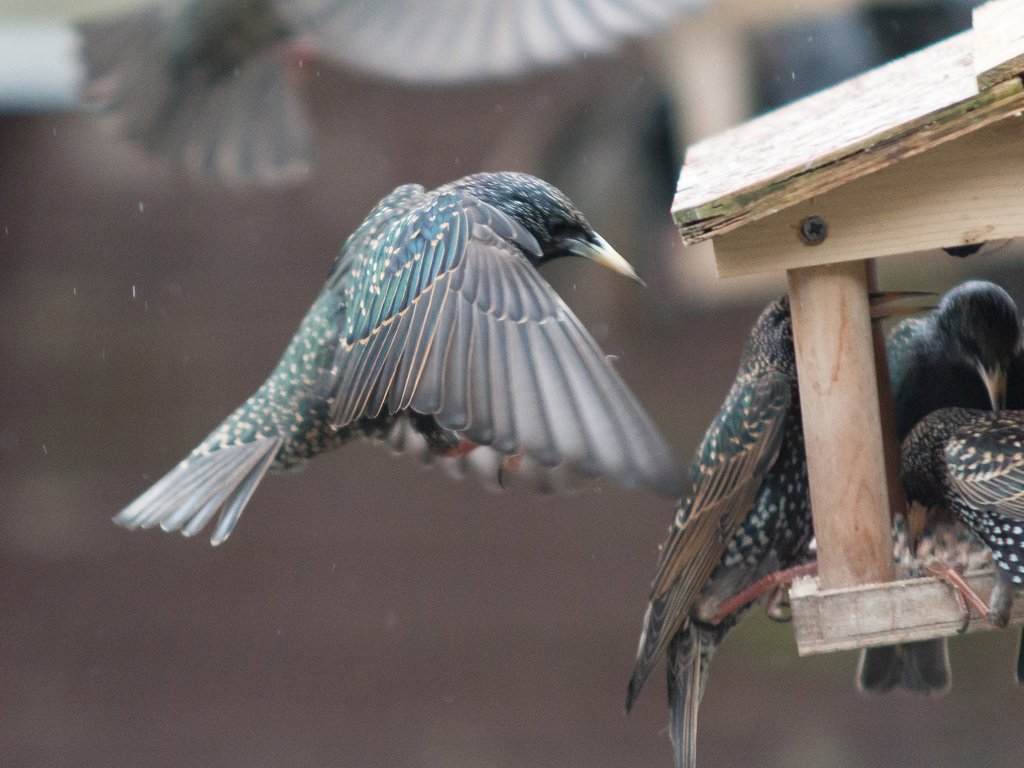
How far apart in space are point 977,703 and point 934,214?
133 inches

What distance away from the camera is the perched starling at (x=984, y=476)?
1.98m

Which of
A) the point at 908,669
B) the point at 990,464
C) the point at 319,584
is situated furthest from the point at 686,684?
the point at 319,584

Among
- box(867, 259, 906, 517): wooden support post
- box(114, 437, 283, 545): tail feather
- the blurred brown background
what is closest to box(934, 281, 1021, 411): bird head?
box(867, 259, 906, 517): wooden support post

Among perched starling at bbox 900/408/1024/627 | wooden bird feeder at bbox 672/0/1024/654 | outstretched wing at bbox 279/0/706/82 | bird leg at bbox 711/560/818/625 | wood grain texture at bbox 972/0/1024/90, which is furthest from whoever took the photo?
outstretched wing at bbox 279/0/706/82

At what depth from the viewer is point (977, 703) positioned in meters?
Answer: 4.87

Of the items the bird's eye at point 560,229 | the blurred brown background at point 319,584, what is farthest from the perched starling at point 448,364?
the blurred brown background at point 319,584

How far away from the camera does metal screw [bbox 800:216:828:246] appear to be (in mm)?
1992

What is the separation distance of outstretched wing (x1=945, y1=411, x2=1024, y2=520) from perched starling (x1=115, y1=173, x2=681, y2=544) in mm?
556

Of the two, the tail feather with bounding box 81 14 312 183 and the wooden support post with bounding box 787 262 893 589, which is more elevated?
the tail feather with bounding box 81 14 312 183

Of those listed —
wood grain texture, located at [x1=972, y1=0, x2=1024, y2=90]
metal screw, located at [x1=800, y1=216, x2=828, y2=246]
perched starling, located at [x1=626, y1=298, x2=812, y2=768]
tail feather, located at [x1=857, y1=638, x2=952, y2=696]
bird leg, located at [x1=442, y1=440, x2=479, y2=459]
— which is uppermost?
wood grain texture, located at [x1=972, y1=0, x2=1024, y2=90]

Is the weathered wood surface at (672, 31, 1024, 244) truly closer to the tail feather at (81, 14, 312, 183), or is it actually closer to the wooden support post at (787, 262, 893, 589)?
the wooden support post at (787, 262, 893, 589)

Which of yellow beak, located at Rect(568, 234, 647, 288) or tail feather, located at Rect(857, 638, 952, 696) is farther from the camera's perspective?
tail feather, located at Rect(857, 638, 952, 696)

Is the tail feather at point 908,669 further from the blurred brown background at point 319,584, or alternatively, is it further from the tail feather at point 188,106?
the blurred brown background at point 319,584

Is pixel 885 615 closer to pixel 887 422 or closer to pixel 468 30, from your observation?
pixel 887 422
